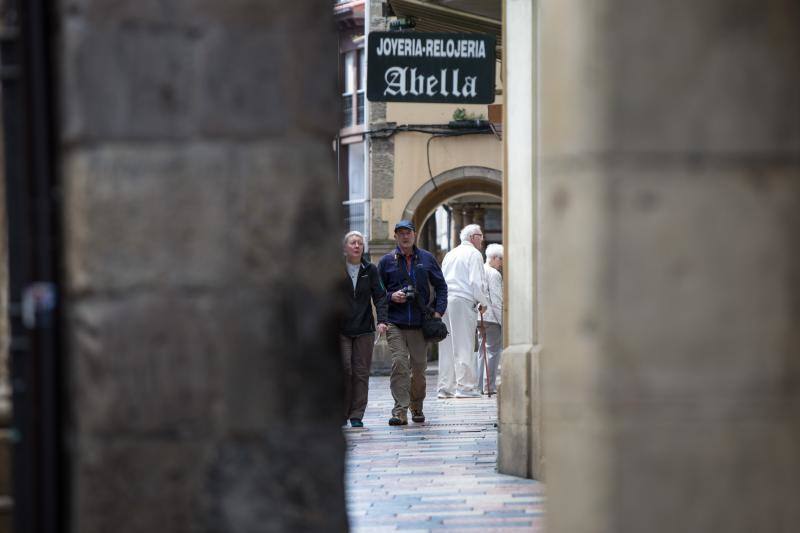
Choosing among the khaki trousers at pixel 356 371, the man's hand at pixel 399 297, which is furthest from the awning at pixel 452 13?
the khaki trousers at pixel 356 371

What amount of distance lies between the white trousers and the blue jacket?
2.73 m

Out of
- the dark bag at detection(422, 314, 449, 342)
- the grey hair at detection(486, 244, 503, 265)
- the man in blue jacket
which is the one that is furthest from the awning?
the dark bag at detection(422, 314, 449, 342)

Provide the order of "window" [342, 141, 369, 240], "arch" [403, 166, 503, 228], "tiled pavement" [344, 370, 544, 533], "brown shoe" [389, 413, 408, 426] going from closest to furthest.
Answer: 1. "tiled pavement" [344, 370, 544, 533]
2. "brown shoe" [389, 413, 408, 426]
3. "arch" [403, 166, 503, 228]
4. "window" [342, 141, 369, 240]

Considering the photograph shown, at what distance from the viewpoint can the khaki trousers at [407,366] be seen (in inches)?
517

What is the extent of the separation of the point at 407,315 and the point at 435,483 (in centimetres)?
500

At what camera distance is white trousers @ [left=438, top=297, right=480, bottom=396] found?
1667 cm

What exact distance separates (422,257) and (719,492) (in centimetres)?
1023

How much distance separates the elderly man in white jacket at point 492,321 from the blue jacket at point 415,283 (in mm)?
3182

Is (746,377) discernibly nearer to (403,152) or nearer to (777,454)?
(777,454)

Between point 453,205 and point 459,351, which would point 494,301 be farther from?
point 453,205

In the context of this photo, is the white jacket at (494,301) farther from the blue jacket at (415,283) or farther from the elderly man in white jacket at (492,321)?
the blue jacket at (415,283)

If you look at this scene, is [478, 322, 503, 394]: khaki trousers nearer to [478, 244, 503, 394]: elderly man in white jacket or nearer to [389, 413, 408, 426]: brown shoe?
[478, 244, 503, 394]: elderly man in white jacket

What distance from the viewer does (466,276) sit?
16.7 meters

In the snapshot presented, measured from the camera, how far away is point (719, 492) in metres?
3.61
